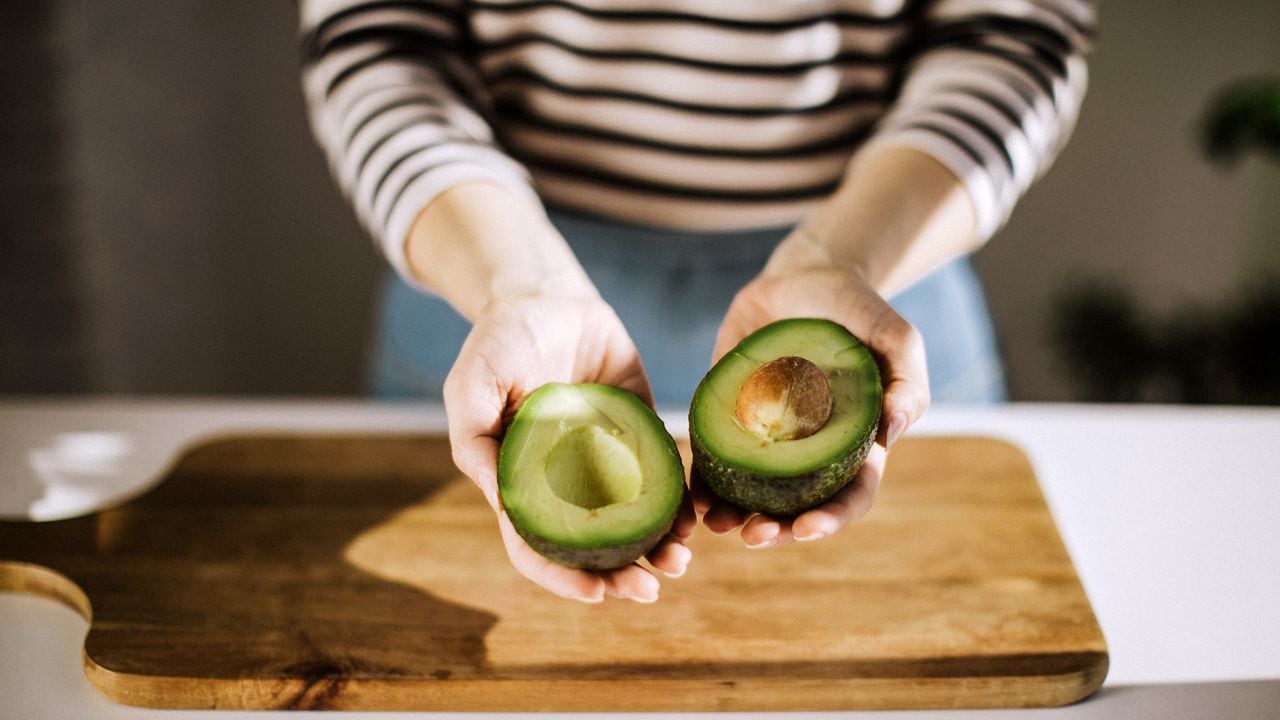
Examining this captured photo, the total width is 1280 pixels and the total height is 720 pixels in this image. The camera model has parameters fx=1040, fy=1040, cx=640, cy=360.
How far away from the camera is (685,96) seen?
1.14 m

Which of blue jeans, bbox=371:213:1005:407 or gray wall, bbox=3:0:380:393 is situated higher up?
blue jeans, bbox=371:213:1005:407

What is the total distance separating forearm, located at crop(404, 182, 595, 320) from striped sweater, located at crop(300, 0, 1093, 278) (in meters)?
0.03

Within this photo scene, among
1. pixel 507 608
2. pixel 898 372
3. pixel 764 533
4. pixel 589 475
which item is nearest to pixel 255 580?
pixel 507 608

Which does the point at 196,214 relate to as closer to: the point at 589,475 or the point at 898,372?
the point at 589,475

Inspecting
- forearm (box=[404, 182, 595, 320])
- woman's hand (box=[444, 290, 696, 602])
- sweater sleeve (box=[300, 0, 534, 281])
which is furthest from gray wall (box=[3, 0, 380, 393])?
woman's hand (box=[444, 290, 696, 602])

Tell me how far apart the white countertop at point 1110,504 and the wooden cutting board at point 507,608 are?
45mm

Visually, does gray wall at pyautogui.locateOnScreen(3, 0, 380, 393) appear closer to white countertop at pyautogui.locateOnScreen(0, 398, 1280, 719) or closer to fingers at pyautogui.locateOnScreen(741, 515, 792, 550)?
white countertop at pyautogui.locateOnScreen(0, 398, 1280, 719)

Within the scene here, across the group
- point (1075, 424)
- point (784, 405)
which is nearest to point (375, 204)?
point (784, 405)

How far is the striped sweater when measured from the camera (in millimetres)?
1057

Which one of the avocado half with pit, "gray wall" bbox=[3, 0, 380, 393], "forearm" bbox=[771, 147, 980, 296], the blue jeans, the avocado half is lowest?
"gray wall" bbox=[3, 0, 380, 393]

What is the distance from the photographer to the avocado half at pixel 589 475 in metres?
0.73

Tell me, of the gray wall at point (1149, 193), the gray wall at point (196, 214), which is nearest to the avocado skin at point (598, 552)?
the gray wall at point (196, 214)

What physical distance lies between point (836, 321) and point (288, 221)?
1727 millimetres

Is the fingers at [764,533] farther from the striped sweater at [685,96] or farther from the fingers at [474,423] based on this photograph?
the striped sweater at [685,96]
